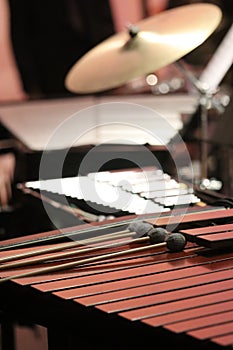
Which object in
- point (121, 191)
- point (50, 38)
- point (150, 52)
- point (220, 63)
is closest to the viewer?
point (121, 191)

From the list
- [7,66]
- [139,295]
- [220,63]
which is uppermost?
[220,63]

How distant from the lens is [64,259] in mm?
2109

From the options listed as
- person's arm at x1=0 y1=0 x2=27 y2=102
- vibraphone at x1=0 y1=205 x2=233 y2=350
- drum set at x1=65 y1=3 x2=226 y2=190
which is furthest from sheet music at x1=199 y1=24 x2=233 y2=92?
person's arm at x1=0 y1=0 x2=27 y2=102

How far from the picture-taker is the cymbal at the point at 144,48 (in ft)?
9.86

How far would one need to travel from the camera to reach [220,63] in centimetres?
321

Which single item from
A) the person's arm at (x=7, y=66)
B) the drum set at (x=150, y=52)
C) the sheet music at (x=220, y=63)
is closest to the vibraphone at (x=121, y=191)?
the drum set at (x=150, y=52)

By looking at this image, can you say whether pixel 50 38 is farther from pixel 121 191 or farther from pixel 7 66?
pixel 121 191

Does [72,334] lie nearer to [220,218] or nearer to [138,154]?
[220,218]

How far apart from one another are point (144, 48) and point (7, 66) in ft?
7.75

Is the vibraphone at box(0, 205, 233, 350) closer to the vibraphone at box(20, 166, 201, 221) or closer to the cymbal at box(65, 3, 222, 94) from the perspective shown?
the vibraphone at box(20, 166, 201, 221)

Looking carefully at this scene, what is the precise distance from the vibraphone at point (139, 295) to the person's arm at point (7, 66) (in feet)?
10.4

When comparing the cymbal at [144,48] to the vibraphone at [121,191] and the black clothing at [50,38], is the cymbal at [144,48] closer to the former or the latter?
the vibraphone at [121,191]

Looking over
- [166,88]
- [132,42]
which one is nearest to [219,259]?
[132,42]

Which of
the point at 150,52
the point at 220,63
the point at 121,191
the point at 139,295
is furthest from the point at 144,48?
the point at 139,295
